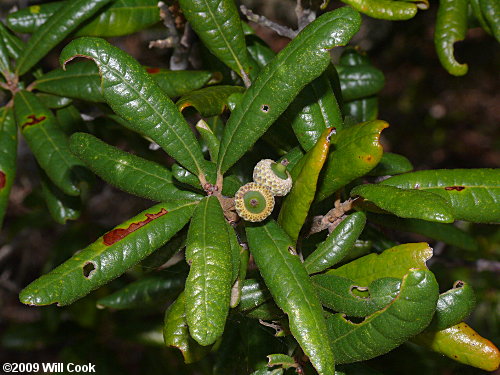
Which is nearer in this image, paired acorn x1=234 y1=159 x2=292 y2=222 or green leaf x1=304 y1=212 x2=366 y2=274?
paired acorn x1=234 y1=159 x2=292 y2=222

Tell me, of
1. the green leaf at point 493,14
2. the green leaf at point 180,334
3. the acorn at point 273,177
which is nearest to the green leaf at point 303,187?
the acorn at point 273,177

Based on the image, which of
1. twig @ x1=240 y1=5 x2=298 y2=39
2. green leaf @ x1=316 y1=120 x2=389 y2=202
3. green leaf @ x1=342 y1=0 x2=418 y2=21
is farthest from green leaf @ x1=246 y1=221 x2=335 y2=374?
twig @ x1=240 y1=5 x2=298 y2=39

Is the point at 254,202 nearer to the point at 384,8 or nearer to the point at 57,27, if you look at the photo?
the point at 384,8

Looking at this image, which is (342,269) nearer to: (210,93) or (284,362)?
(284,362)

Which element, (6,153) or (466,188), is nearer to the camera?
(466,188)

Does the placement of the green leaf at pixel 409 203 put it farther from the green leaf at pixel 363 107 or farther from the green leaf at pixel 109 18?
the green leaf at pixel 109 18

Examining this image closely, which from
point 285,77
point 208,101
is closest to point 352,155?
point 285,77

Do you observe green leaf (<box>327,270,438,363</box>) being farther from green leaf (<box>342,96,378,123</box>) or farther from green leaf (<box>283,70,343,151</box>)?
green leaf (<box>342,96,378,123</box>)
